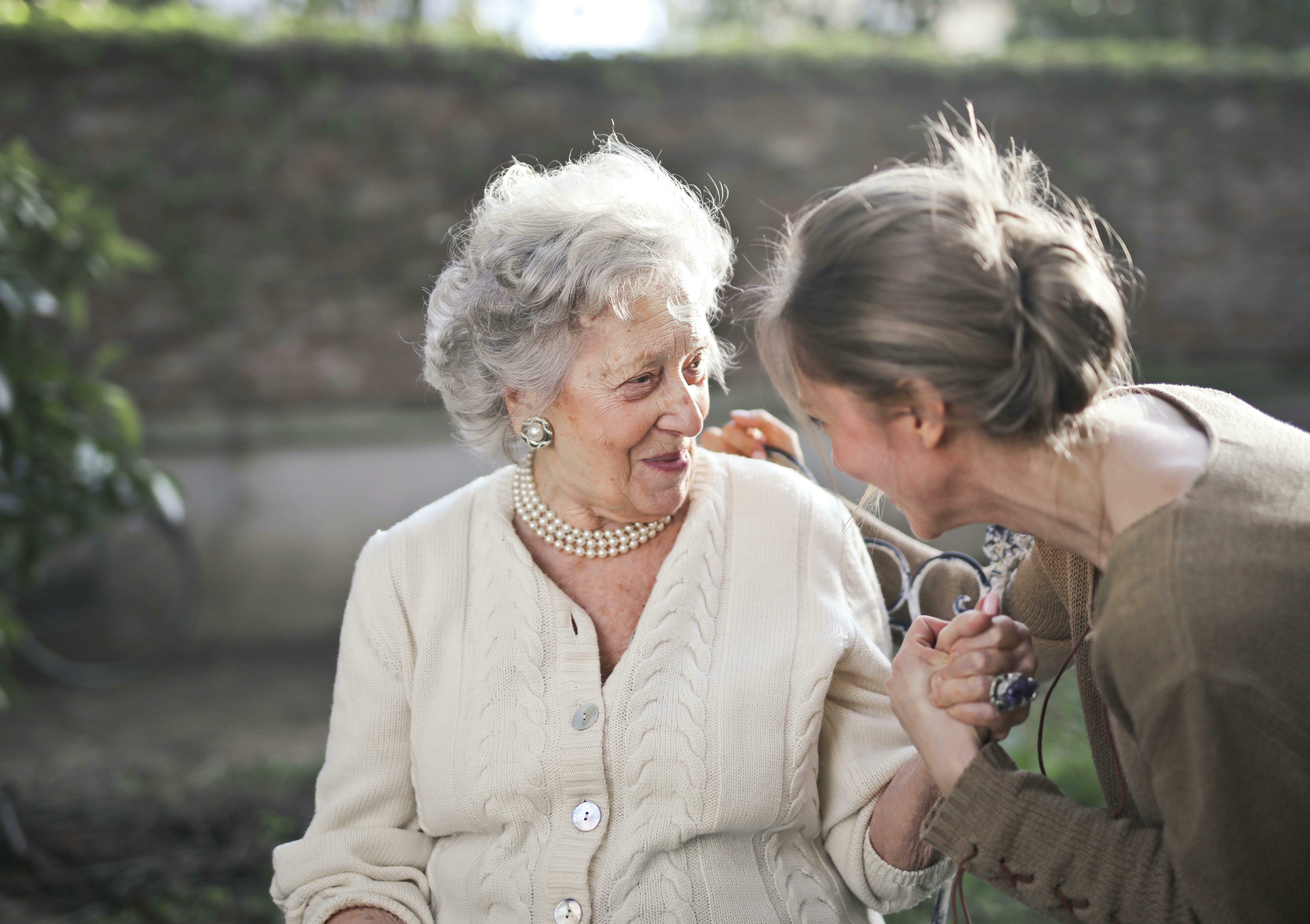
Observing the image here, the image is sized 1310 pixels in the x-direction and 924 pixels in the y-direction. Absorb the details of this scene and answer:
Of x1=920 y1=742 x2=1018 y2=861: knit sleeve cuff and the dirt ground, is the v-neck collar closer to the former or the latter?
x1=920 y1=742 x2=1018 y2=861: knit sleeve cuff

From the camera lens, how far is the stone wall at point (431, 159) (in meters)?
6.52

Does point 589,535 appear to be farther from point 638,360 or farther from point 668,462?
point 638,360

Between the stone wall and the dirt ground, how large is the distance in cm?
220

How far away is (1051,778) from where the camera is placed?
2.88 meters

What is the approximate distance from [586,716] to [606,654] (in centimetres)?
15

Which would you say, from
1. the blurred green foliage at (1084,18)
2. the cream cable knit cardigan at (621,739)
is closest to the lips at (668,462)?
the cream cable knit cardigan at (621,739)

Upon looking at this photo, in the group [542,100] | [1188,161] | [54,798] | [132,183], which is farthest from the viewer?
[1188,161]

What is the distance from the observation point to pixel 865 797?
1.86m

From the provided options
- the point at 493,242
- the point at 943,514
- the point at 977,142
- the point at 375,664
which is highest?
the point at 977,142

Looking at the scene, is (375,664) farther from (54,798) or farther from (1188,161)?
(1188,161)

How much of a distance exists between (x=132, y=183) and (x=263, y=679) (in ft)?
10.9

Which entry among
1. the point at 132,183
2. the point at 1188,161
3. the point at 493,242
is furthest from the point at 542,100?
the point at 493,242

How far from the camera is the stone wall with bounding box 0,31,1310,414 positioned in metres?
6.52

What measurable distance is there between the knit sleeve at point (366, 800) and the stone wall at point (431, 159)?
476cm
